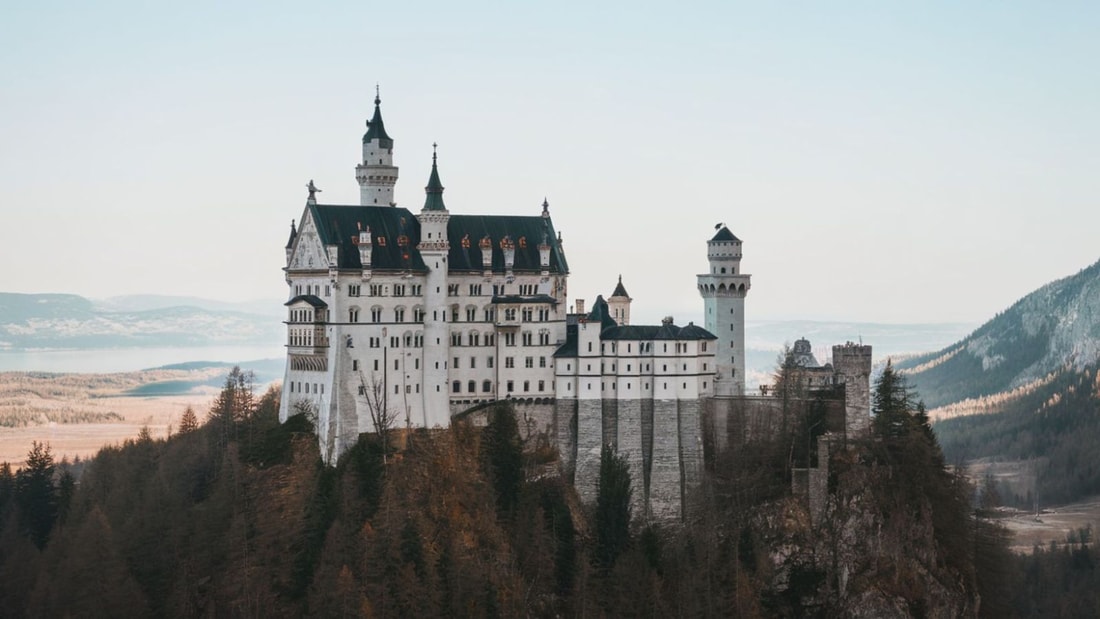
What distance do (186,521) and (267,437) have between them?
754cm

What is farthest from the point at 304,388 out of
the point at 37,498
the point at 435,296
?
the point at 37,498

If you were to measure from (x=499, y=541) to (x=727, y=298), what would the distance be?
997 inches

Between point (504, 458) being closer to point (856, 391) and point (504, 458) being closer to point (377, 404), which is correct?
point (377, 404)

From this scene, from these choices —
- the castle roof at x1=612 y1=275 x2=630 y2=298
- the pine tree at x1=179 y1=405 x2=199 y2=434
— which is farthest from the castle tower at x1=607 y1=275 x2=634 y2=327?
the pine tree at x1=179 y1=405 x2=199 y2=434

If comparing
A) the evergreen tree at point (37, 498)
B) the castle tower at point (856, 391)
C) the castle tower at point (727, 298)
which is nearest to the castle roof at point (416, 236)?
the castle tower at point (727, 298)

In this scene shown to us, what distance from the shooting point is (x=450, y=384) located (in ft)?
355

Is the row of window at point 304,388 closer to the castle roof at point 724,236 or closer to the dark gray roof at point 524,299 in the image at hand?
the dark gray roof at point 524,299

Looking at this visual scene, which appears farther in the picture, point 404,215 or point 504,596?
point 404,215

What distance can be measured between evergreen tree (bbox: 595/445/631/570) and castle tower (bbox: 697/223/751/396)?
1239 cm

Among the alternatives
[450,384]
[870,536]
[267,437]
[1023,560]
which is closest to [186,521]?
[267,437]

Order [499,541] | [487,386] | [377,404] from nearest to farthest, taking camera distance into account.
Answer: [499,541] → [377,404] → [487,386]

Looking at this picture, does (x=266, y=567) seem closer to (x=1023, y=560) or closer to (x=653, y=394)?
(x=653, y=394)

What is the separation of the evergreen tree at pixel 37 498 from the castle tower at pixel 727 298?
49043mm

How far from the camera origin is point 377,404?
341 feet
